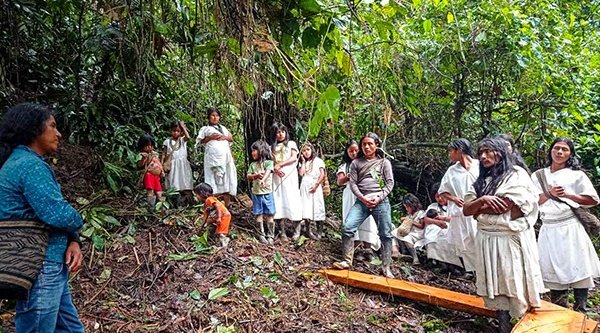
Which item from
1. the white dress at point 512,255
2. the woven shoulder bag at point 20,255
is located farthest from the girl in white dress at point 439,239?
the woven shoulder bag at point 20,255

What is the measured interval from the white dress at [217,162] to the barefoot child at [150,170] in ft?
2.12

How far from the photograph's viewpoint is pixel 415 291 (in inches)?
190

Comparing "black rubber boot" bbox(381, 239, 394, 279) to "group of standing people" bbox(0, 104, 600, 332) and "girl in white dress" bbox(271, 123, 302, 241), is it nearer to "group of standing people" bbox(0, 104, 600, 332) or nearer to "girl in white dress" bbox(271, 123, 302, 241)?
"group of standing people" bbox(0, 104, 600, 332)

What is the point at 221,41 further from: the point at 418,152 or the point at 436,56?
the point at 418,152

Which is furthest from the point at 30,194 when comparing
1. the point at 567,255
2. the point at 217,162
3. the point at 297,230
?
the point at 567,255

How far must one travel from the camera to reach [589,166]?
8078 millimetres

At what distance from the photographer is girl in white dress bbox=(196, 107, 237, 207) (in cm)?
654

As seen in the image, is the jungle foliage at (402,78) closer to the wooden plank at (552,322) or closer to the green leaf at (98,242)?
the green leaf at (98,242)

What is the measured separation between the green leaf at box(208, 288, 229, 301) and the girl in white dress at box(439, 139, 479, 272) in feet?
9.47

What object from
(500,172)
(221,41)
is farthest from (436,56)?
(221,41)

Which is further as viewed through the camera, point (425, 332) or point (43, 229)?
point (425, 332)

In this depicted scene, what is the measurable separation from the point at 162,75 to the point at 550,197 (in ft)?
19.8

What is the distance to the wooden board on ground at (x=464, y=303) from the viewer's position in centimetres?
380

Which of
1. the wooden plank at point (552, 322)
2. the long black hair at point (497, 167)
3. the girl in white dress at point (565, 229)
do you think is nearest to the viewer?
the wooden plank at point (552, 322)
